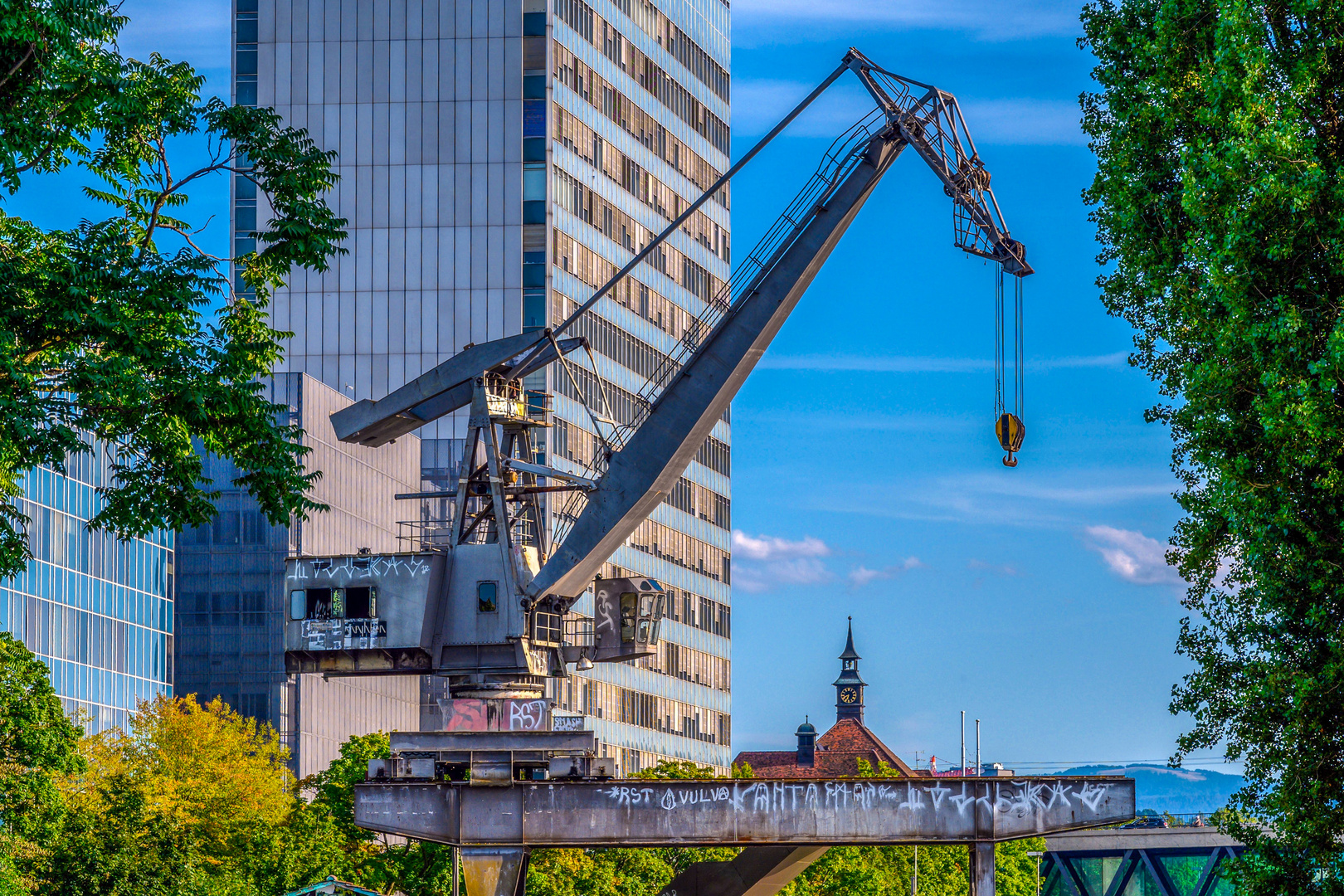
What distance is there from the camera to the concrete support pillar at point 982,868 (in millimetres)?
34750

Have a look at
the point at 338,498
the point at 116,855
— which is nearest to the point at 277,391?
the point at 338,498

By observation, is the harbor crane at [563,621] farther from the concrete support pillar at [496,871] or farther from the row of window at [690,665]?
the row of window at [690,665]

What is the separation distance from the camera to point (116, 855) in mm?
51531

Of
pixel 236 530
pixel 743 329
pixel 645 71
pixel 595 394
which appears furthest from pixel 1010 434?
pixel 645 71

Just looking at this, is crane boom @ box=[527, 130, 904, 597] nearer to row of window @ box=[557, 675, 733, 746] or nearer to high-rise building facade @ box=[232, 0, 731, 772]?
row of window @ box=[557, 675, 733, 746]

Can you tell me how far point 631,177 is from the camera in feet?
396

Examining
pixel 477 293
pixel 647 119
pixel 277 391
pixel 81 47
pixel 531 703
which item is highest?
pixel 647 119

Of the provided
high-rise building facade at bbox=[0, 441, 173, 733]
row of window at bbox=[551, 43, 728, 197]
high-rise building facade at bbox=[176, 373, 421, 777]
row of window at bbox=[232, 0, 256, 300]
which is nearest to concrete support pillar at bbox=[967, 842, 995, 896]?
high-rise building facade at bbox=[0, 441, 173, 733]

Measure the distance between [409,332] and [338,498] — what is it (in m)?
11.2

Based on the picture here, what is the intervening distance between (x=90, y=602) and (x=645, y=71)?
47.6 meters

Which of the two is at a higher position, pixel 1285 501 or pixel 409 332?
pixel 409 332

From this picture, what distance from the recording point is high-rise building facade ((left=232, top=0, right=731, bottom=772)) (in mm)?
113000

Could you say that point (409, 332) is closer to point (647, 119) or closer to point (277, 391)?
point (277, 391)

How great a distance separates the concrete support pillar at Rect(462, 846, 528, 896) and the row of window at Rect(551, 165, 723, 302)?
266 ft
